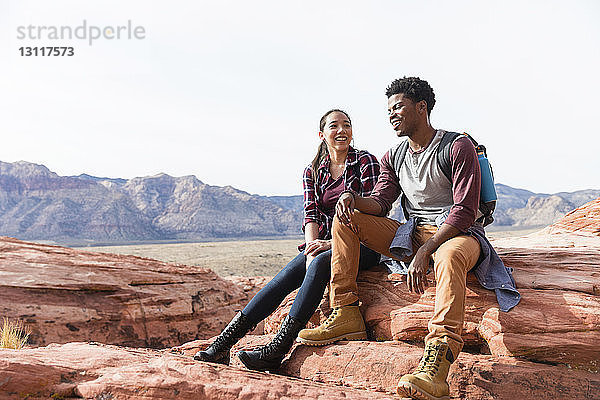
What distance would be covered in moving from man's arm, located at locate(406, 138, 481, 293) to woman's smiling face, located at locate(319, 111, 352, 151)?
49.1 inches

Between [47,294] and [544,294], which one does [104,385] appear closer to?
[544,294]

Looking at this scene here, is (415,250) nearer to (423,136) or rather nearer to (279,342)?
(423,136)

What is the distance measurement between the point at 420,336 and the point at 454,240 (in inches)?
36.7

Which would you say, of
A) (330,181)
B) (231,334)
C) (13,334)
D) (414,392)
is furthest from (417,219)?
(13,334)

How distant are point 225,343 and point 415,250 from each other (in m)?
Answer: 1.69

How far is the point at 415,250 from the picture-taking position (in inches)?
158

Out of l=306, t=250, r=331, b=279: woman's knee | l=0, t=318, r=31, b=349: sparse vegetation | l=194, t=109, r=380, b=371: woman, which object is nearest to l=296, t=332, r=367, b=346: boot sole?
l=194, t=109, r=380, b=371: woman

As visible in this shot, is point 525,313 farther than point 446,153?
No

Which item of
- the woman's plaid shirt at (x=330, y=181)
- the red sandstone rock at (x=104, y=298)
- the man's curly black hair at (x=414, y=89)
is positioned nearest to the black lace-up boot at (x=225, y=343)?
the woman's plaid shirt at (x=330, y=181)

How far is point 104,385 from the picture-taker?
Answer: 11.0 feet

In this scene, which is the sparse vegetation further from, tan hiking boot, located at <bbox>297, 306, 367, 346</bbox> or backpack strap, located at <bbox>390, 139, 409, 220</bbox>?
backpack strap, located at <bbox>390, 139, 409, 220</bbox>

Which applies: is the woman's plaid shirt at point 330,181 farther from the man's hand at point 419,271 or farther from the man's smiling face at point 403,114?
the man's hand at point 419,271

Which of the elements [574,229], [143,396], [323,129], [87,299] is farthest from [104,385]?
[574,229]

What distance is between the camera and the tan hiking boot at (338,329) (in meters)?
3.97
